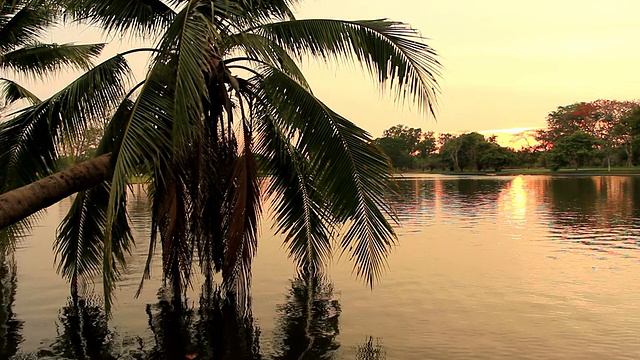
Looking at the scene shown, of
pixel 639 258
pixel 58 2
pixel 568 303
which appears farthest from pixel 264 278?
pixel 639 258

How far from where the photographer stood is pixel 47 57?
50.6 feet

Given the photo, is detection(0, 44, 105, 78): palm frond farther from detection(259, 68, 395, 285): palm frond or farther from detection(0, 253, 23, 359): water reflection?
detection(259, 68, 395, 285): palm frond

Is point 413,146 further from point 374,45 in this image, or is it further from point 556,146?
point 374,45

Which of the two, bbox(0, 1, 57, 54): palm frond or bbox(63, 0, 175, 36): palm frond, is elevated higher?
bbox(0, 1, 57, 54): palm frond

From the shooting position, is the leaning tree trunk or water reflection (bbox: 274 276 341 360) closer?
the leaning tree trunk

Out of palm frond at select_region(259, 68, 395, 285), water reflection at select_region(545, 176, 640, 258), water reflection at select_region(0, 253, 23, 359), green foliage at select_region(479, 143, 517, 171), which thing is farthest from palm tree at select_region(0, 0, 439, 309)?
green foliage at select_region(479, 143, 517, 171)

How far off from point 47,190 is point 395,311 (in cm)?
666

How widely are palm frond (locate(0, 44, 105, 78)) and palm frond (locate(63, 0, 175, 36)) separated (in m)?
6.61

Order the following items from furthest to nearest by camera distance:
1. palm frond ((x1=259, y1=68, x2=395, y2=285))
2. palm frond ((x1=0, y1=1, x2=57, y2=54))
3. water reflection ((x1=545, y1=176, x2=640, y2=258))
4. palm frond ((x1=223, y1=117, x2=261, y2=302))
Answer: water reflection ((x1=545, y1=176, x2=640, y2=258))
palm frond ((x1=0, y1=1, x2=57, y2=54))
palm frond ((x1=223, y1=117, x2=261, y2=302))
palm frond ((x1=259, y1=68, x2=395, y2=285))

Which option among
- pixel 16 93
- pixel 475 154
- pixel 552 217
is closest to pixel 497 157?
pixel 475 154

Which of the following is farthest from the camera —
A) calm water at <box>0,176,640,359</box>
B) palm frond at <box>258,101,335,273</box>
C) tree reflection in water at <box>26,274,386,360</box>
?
palm frond at <box>258,101,335,273</box>

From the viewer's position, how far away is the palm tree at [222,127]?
6.83 meters

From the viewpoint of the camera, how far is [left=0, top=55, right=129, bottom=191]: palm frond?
27.6ft

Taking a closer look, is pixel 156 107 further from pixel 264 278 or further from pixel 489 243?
pixel 489 243
